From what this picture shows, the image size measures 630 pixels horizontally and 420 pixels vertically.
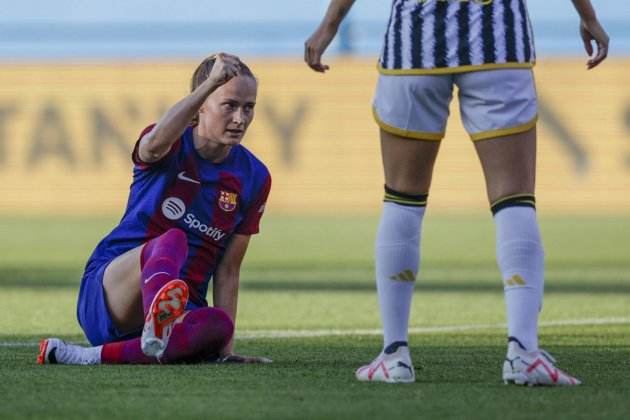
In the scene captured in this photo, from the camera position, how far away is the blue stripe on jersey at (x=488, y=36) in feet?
14.8

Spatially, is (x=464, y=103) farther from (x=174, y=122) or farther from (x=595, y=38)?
(x=174, y=122)

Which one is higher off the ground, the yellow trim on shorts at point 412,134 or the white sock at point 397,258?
the yellow trim on shorts at point 412,134

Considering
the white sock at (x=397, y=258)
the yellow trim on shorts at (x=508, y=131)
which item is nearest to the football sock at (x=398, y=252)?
the white sock at (x=397, y=258)

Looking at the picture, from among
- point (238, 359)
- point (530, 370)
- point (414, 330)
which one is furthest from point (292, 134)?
point (530, 370)

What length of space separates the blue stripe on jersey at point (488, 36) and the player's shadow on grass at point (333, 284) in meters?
5.59

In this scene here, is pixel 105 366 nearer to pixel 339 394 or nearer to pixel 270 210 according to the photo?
pixel 339 394

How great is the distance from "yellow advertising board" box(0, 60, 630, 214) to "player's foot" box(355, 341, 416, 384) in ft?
68.6

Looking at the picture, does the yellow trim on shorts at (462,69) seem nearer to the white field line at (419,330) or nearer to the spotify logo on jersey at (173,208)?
the spotify logo on jersey at (173,208)

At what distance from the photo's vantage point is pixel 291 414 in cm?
381

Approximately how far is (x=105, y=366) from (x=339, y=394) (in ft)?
3.58

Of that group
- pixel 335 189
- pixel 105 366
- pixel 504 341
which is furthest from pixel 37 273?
pixel 335 189

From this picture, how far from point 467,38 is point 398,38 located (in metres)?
0.21

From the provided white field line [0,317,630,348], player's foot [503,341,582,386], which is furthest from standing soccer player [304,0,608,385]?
white field line [0,317,630,348]

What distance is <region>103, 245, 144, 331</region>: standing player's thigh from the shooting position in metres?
5.08
